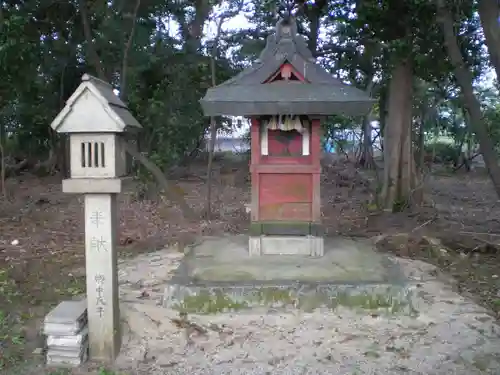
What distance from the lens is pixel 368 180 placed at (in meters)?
20.1

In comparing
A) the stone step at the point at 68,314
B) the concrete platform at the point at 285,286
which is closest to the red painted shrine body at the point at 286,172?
the concrete platform at the point at 285,286

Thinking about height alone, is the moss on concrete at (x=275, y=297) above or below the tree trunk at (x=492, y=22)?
below

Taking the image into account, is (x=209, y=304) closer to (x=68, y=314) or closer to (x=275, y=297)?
(x=275, y=297)

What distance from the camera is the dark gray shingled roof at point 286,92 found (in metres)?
6.58

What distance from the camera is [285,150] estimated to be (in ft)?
24.2

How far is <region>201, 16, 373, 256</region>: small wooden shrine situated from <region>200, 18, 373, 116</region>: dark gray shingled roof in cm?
1

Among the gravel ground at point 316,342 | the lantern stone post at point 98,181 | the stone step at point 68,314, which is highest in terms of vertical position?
the lantern stone post at point 98,181

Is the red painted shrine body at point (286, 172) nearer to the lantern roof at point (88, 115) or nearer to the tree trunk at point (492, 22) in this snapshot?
the tree trunk at point (492, 22)

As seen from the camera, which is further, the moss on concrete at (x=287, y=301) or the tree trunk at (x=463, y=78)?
the tree trunk at (x=463, y=78)

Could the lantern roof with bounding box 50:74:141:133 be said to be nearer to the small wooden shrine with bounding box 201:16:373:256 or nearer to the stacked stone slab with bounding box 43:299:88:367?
the stacked stone slab with bounding box 43:299:88:367

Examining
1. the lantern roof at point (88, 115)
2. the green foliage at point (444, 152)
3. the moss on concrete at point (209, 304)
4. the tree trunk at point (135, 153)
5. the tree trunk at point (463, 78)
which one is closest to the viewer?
the lantern roof at point (88, 115)

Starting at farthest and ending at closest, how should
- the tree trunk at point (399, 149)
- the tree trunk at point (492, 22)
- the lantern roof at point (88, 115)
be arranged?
the tree trunk at point (399, 149), the tree trunk at point (492, 22), the lantern roof at point (88, 115)

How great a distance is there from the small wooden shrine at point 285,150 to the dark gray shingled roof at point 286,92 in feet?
0.05

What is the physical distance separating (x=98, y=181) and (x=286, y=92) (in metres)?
3.25
